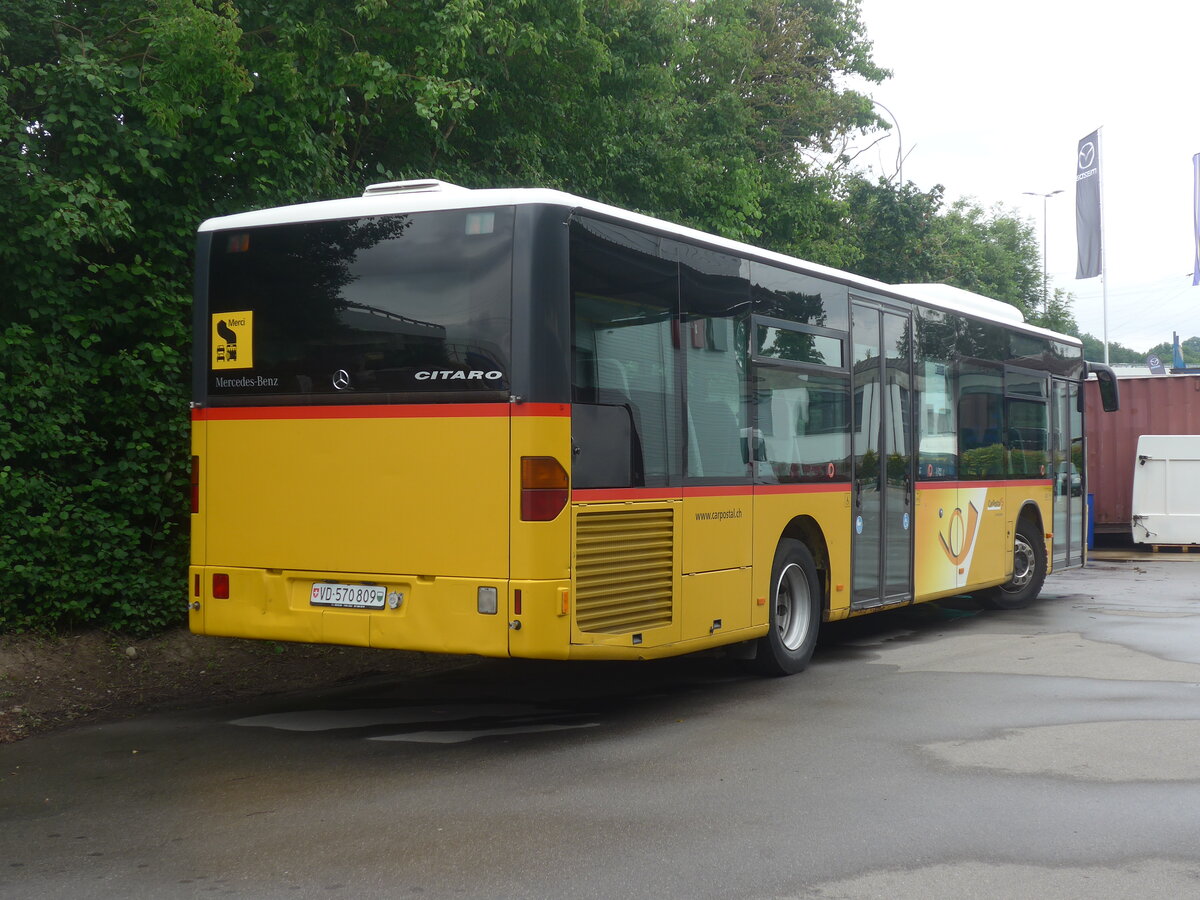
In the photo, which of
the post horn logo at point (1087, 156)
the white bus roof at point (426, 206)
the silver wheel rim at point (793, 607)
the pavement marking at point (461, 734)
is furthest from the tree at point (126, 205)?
the post horn logo at point (1087, 156)

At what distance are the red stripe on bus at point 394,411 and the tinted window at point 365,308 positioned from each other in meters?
0.06

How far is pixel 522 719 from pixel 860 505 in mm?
3786

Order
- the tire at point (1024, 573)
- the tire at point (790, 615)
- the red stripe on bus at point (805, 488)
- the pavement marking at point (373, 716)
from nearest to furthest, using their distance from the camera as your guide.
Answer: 1. the pavement marking at point (373, 716)
2. the red stripe on bus at point (805, 488)
3. the tire at point (790, 615)
4. the tire at point (1024, 573)

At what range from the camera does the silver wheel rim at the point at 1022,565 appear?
578 inches

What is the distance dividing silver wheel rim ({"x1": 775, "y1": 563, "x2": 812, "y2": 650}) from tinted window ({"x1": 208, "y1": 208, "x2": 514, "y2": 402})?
138 inches

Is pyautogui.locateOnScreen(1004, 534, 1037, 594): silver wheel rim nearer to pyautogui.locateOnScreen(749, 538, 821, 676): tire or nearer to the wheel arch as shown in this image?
the wheel arch

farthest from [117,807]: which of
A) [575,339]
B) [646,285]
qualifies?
[646,285]

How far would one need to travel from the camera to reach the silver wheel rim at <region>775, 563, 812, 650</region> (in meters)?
9.87

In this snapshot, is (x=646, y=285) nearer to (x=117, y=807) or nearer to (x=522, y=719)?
(x=522, y=719)

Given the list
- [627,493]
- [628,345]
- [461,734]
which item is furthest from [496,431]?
[461,734]

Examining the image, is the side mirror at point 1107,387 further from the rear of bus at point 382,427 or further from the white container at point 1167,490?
the rear of bus at point 382,427

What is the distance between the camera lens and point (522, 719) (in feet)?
27.4

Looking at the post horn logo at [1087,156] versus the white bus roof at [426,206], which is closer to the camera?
the white bus roof at [426,206]

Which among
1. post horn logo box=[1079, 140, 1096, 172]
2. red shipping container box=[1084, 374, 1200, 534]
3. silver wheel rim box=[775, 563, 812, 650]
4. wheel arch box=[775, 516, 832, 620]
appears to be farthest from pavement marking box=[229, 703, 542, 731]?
post horn logo box=[1079, 140, 1096, 172]
